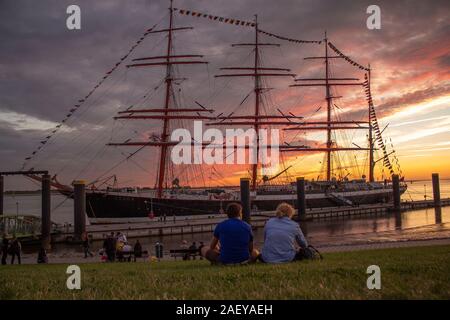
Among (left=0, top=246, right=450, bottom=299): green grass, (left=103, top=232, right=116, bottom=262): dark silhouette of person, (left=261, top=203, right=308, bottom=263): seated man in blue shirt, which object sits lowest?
(left=103, top=232, right=116, bottom=262): dark silhouette of person

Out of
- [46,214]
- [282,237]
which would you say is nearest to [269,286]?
[282,237]

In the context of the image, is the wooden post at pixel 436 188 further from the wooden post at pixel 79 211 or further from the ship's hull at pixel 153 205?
the wooden post at pixel 79 211

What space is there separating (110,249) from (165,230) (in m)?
24.3

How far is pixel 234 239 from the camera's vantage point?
8.96m

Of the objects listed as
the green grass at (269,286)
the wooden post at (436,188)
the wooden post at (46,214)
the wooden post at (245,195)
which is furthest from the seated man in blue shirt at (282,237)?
the wooden post at (436,188)

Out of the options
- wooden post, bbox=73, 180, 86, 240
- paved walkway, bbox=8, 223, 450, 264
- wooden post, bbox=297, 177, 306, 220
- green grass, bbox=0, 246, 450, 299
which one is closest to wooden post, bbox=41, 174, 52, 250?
wooden post, bbox=73, 180, 86, 240

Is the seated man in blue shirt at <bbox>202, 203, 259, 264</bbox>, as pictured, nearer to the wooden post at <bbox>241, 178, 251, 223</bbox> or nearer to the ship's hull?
the wooden post at <bbox>241, 178, 251, 223</bbox>

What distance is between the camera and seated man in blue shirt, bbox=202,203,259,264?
8852mm

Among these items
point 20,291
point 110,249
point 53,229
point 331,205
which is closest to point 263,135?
point 331,205

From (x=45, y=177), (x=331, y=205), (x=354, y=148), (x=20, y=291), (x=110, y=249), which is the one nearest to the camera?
(x=20, y=291)

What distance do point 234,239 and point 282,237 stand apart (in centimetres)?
101

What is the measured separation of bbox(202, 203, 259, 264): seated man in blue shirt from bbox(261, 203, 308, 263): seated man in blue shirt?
0.35m

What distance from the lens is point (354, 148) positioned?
86188 millimetres

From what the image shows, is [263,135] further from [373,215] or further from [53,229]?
[53,229]
